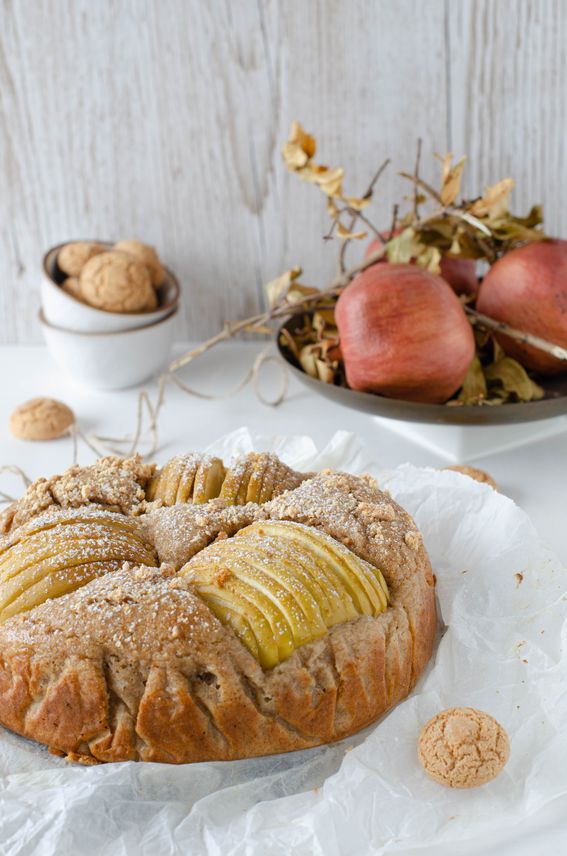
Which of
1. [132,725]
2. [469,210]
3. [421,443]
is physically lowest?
[421,443]

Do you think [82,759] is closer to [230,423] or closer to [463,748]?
[463,748]

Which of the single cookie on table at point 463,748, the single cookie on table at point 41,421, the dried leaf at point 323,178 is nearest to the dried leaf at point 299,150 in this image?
the dried leaf at point 323,178

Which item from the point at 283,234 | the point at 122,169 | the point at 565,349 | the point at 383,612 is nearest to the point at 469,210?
the point at 565,349

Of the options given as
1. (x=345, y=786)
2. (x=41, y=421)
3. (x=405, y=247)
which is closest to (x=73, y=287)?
(x=41, y=421)

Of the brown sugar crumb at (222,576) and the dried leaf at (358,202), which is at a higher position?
the dried leaf at (358,202)

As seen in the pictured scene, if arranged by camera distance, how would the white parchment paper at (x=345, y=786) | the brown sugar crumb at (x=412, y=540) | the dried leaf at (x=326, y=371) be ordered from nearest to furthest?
the white parchment paper at (x=345, y=786), the brown sugar crumb at (x=412, y=540), the dried leaf at (x=326, y=371)

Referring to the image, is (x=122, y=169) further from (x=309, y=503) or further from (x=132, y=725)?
(x=132, y=725)

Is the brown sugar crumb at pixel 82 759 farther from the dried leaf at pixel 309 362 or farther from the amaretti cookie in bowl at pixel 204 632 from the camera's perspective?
the dried leaf at pixel 309 362
